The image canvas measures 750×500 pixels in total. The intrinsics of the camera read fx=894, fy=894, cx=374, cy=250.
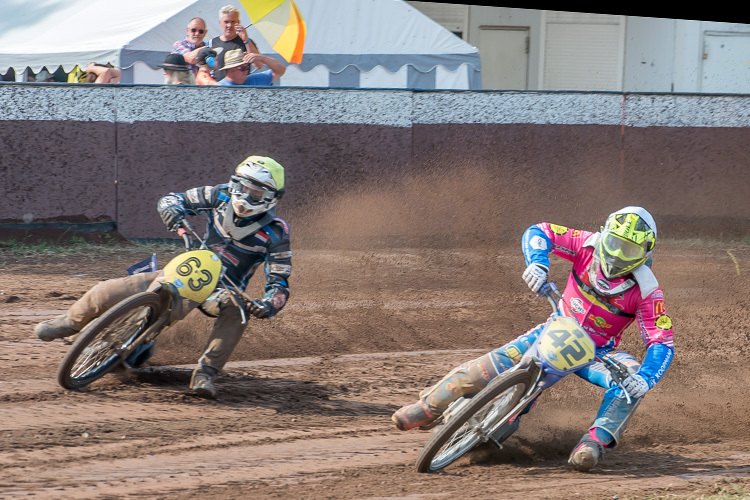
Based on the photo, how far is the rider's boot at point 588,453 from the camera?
4.88 metres

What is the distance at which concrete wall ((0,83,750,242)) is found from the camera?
10117 millimetres

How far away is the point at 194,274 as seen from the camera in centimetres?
572

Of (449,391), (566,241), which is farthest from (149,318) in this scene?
(566,241)

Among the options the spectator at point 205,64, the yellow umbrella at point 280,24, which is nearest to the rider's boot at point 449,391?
the spectator at point 205,64

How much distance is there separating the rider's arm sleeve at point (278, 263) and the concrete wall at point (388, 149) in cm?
457

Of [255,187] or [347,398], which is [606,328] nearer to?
[347,398]

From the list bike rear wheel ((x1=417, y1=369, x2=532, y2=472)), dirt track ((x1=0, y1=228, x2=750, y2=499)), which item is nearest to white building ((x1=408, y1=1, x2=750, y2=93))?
dirt track ((x1=0, y1=228, x2=750, y2=499))

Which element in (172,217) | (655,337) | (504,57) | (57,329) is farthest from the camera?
(504,57)

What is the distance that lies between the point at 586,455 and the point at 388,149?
6.71 metres

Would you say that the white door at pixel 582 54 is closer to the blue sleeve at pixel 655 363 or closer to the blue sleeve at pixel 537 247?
the blue sleeve at pixel 537 247

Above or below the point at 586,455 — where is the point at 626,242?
above

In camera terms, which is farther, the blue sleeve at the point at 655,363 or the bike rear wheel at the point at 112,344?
the bike rear wheel at the point at 112,344

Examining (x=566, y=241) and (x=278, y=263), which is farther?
(x=278, y=263)

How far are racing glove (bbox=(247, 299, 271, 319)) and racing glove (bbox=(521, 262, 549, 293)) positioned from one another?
1.76m
